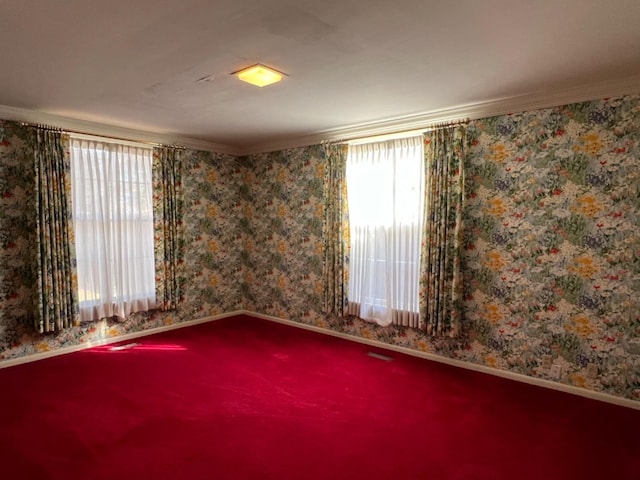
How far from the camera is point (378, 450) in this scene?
2.45 meters

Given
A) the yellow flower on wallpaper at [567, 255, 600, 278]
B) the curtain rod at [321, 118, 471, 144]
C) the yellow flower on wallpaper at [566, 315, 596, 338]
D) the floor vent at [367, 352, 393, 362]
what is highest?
the curtain rod at [321, 118, 471, 144]

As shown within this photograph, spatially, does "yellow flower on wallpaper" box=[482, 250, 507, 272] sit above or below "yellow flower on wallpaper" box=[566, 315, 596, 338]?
above

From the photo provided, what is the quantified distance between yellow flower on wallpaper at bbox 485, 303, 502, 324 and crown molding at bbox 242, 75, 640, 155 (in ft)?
5.59

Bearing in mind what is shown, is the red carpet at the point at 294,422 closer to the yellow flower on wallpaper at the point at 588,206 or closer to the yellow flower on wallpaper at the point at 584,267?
the yellow flower on wallpaper at the point at 584,267

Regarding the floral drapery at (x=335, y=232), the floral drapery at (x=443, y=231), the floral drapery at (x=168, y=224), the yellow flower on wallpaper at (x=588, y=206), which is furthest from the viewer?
the floral drapery at (x=168, y=224)

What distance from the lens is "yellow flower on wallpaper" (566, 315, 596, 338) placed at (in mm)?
3111

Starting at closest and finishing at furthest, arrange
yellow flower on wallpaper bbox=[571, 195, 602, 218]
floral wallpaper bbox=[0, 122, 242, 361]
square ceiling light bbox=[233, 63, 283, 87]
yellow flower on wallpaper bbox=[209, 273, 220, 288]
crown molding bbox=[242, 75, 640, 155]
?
square ceiling light bbox=[233, 63, 283, 87] < crown molding bbox=[242, 75, 640, 155] < yellow flower on wallpaper bbox=[571, 195, 602, 218] < floral wallpaper bbox=[0, 122, 242, 361] < yellow flower on wallpaper bbox=[209, 273, 220, 288]

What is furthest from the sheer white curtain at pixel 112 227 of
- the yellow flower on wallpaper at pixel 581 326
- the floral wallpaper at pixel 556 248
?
the yellow flower on wallpaper at pixel 581 326

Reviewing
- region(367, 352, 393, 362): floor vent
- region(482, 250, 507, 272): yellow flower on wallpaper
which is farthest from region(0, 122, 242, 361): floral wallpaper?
region(482, 250, 507, 272): yellow flower on wallpaper

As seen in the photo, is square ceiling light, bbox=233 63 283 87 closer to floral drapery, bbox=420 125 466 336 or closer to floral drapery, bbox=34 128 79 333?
floral drapery, bbox=420 125 466 336

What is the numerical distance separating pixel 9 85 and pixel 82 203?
142cm

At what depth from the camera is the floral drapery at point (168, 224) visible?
15.8ft

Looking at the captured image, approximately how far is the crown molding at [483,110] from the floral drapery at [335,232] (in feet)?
0.75

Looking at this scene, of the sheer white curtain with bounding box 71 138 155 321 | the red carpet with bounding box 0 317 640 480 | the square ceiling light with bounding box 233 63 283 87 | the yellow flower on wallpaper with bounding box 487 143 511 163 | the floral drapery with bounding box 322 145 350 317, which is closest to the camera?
the red carpet with bounding box 0 317 640 480
